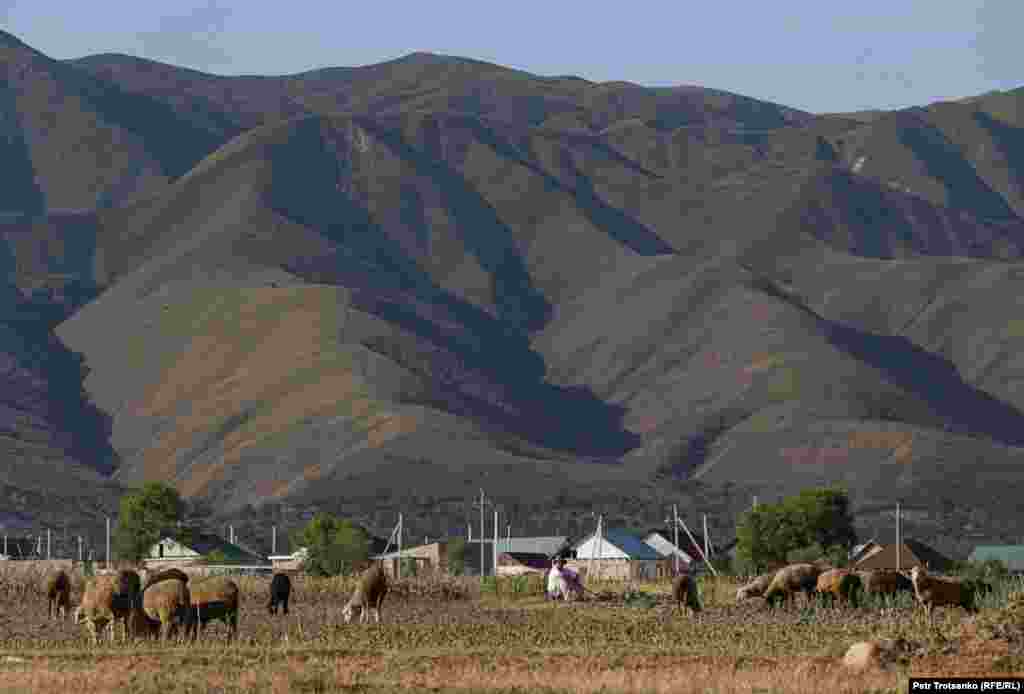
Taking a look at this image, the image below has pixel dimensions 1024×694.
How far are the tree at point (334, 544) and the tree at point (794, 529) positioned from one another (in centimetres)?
1778

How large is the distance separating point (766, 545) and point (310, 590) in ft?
178

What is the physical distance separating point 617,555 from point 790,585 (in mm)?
67909

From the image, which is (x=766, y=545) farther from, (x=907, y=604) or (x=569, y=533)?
(x=907, y=604)

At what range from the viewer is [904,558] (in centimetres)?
10512

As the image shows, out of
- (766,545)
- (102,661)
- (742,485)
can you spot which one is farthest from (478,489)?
(102,661)

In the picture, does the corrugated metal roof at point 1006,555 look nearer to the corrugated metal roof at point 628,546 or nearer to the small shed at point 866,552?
the small shed at point 866,552

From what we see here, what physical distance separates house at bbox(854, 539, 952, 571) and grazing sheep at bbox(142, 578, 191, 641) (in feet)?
218

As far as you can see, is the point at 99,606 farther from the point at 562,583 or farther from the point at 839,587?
the point at 562,583

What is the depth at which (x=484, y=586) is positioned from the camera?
58812mm

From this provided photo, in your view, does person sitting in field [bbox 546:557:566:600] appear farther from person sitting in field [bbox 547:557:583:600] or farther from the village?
the village

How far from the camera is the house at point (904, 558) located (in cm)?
10212

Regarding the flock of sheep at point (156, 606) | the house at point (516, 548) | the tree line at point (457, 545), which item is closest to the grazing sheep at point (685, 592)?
the flock of sheep at point (156, 606)

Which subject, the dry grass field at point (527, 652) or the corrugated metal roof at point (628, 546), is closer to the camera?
the dry grass field at point (527, 652)

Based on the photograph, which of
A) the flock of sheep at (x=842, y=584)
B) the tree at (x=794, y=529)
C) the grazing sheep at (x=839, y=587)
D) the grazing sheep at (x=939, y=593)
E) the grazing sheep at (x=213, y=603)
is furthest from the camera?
the tree at (x=794, y=529)
